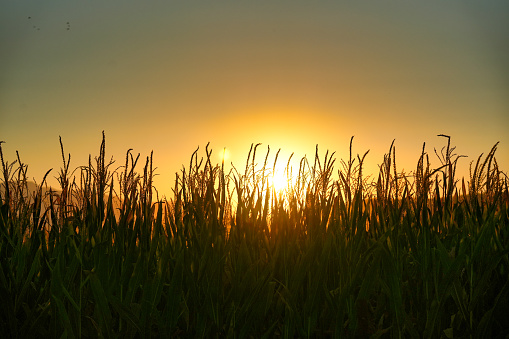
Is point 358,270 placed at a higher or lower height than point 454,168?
lower

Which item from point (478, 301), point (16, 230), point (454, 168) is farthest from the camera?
point (454, 168)

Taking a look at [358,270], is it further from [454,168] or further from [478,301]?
[454,168]

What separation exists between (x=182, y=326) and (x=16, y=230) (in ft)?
3.79

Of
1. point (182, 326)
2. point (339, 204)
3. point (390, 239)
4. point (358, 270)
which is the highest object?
point (339, 204)

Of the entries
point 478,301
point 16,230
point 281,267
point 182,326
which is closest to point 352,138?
point 281,267

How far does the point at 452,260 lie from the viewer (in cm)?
217

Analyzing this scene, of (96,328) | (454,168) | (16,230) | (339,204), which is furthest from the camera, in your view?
(454,168)

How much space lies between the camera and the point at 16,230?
2596 millimetres

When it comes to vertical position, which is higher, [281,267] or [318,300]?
[281,267]

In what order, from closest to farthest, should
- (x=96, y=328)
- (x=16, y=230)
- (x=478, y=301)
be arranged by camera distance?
(x=96, y=328), (x=478, y=301), (x=16, y=230)

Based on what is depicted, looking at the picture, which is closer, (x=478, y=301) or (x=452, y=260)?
(x=452, y=260)

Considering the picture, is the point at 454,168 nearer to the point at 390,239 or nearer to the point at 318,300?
the point at 390,239

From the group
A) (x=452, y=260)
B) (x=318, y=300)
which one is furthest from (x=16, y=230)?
(x=452, y=260)

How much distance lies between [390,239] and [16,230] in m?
2.05
